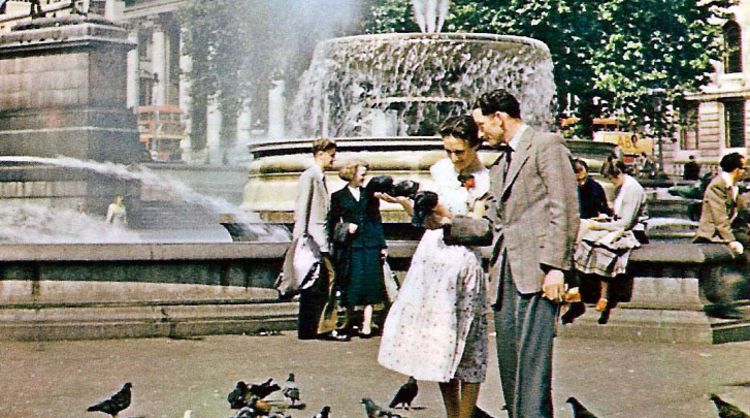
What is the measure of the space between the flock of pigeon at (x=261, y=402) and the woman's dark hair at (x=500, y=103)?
151cm

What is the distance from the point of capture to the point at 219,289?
11023mm

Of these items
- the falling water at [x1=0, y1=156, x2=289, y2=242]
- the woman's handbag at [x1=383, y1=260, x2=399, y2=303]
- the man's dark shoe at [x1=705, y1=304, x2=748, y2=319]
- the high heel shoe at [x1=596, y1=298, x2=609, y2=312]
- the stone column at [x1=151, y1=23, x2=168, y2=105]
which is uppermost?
the stone column at [x1=151, y1=23, x2=168, y2=105]

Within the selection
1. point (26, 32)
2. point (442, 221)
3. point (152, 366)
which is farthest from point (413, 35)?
point (26, 32)

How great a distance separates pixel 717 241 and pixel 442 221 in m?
5.21

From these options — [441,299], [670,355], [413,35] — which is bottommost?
[670,355]

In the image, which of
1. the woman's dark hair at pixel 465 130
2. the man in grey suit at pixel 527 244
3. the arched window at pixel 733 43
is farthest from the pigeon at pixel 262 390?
the arched window at pixel 733 43

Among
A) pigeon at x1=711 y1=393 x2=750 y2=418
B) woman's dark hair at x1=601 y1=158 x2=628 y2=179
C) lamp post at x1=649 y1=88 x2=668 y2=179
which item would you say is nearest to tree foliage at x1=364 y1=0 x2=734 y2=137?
lamp post at x1=649 y1=88 x2=668 y2=179

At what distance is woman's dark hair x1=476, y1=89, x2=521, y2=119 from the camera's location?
5.98 m

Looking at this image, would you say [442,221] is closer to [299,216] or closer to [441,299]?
[441,299]

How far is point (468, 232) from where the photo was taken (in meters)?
6.37

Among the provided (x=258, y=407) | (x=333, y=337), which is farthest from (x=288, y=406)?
(x=333, y=337)

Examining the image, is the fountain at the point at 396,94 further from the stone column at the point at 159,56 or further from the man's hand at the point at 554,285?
the stone column at the point at 159,56

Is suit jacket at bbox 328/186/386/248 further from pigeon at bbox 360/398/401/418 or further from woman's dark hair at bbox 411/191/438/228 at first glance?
woman's dark hair at bbox 411/191/438/228

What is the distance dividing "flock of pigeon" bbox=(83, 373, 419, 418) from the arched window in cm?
5732
